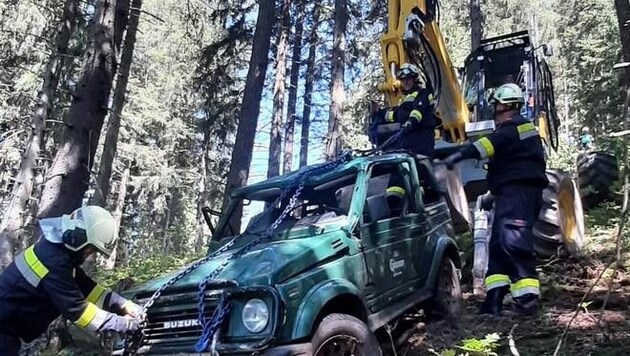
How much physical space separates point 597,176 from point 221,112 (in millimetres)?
13683

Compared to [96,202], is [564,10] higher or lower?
higher

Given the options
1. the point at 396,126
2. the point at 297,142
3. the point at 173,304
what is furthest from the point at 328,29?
the point at 173,304

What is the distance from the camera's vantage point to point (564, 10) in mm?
36250

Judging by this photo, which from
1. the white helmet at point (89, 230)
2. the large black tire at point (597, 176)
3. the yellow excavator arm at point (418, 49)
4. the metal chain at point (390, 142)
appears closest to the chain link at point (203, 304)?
the white helmet at point (89, 230)

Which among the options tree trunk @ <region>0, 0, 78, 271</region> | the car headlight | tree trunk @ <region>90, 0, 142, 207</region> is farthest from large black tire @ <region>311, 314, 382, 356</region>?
tree trunk @ <region>90, 0, 142, 207</region>

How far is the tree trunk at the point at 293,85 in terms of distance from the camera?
1008 inches

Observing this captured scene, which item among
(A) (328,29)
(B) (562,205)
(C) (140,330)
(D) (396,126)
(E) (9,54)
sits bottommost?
(C) (140,330)

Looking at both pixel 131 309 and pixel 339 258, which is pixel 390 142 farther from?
pixel 131 309

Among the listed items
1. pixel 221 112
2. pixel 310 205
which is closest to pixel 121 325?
pixel 310 205

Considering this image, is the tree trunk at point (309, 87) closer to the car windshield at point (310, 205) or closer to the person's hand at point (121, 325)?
the car windshield at point (310, 205)

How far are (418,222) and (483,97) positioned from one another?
5108 millimetres

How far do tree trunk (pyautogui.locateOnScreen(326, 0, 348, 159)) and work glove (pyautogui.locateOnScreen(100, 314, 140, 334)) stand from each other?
12.8 metres

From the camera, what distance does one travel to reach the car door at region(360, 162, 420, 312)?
18.1ft

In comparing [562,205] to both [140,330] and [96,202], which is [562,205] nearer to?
[140,330]
